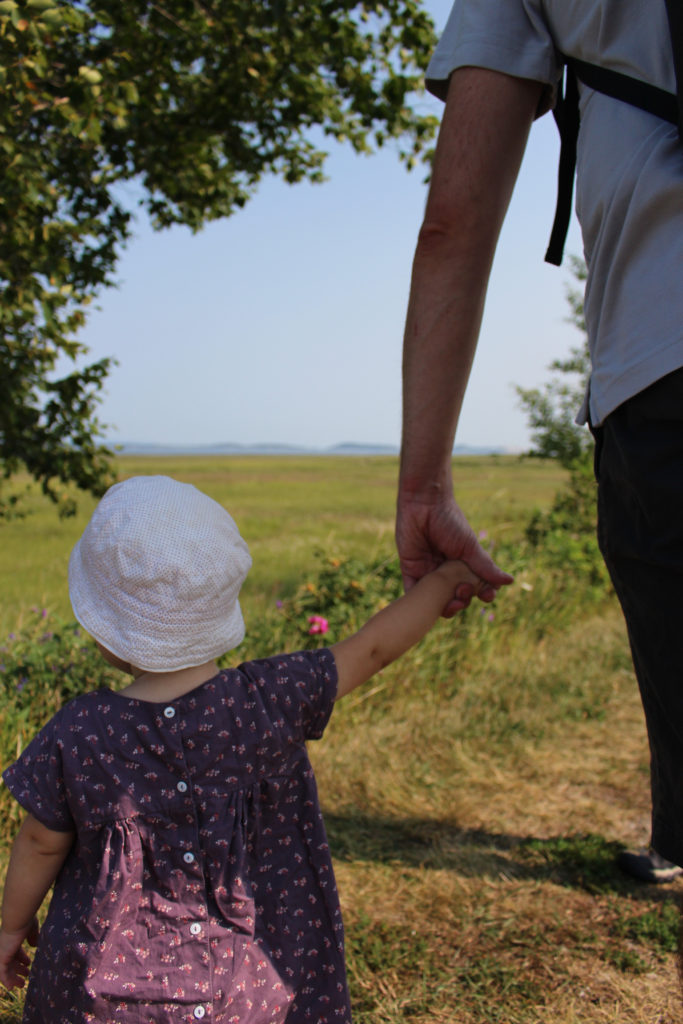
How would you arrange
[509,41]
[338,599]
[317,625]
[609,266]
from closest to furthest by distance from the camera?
[609,266] → [509,41] → [317,625] → [338,599]

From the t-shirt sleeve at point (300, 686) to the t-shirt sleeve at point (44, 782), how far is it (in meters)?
0.36

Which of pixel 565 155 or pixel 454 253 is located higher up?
pixel 565 155

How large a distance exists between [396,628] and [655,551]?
0.65 meters

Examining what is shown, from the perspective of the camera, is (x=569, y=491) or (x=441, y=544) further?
(x=569, y=491)

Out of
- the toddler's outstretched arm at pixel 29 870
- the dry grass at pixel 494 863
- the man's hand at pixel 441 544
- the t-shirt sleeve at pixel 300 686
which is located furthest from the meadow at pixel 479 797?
the man's hand at pixel 441 544

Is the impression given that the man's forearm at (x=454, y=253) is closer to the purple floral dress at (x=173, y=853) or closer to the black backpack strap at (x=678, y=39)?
the black backpack strap at (x=678, y=39)

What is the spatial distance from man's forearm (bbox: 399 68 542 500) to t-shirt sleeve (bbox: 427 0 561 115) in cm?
2

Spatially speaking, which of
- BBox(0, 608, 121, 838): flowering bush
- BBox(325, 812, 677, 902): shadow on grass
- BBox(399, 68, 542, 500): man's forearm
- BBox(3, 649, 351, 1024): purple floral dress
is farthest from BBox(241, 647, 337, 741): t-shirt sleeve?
BBox(0, 608, 121, 838): flowering bush

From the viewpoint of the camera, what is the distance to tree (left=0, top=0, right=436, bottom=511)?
12.0 feet

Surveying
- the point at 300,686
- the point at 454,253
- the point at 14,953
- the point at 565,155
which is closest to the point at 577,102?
the point at 565,155

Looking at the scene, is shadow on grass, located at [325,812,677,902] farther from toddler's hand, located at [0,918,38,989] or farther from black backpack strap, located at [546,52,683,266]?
black backpack strap, located at [546,52,683,266]

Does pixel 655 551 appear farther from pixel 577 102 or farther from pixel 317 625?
pixel 317 625

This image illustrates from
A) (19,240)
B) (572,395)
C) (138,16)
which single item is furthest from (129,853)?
(572,395)

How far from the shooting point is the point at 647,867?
2631mm
